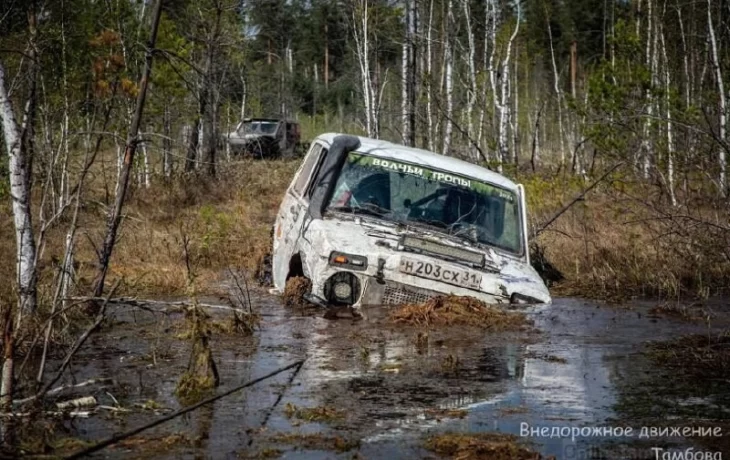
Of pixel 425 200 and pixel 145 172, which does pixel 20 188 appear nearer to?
pixel 425 200

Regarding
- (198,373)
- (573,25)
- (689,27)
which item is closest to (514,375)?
(198,373)

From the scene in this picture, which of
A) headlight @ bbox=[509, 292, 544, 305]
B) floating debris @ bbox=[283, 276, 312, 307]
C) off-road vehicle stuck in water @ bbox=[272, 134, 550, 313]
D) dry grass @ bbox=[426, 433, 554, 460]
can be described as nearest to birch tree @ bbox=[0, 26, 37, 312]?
off-road vehicle stuck in water @ bbox=[272, 134, 550, 313]

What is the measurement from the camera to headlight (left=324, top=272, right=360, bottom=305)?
857 cm

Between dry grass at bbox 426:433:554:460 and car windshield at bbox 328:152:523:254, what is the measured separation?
14.3 ft

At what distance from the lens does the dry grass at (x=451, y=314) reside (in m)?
8.52

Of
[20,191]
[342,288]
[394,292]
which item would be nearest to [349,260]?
[342,288]

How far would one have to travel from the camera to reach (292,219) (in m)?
10.0

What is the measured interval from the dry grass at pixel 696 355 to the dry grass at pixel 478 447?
2.40 meters

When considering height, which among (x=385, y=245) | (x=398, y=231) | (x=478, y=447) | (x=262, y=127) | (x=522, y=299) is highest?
(x=262, y=127)

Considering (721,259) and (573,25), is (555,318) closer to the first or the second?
(721,259)

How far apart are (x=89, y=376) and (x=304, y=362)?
146 cm

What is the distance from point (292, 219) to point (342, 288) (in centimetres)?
162

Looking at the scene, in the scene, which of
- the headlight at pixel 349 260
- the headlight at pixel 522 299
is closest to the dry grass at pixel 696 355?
the headlight at pixel 522 299

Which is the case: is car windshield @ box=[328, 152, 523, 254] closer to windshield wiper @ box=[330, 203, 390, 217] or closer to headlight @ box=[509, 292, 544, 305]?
windshield wiper @ box=[330, 203, 390, 217]
